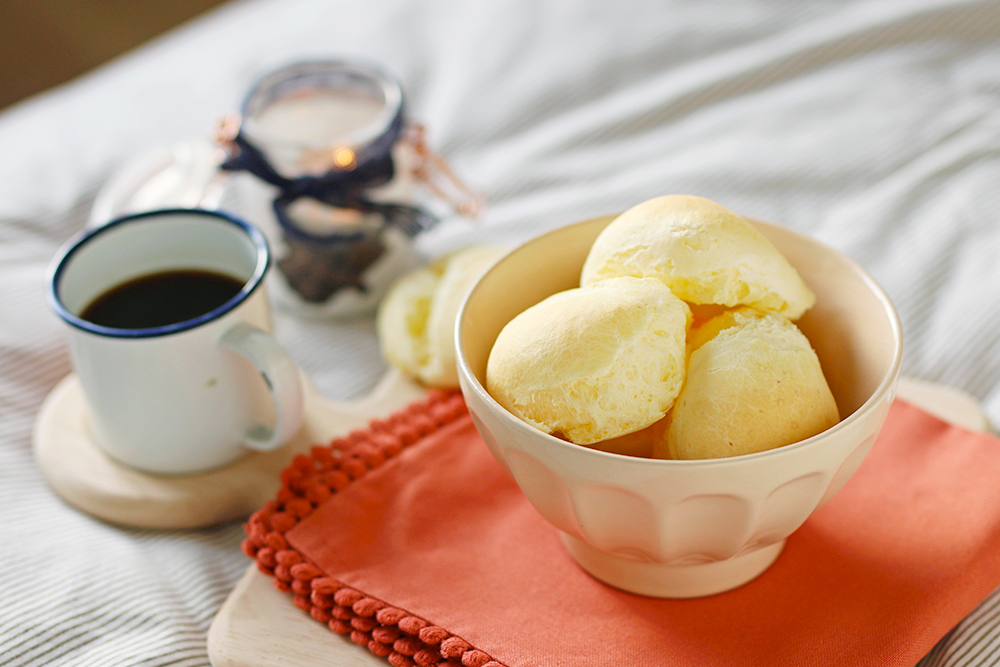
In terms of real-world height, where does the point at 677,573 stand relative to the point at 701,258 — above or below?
below

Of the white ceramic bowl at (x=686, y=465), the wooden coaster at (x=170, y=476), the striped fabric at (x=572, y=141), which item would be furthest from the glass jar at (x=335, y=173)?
the white ceramic bowl at (x=686, y=465)

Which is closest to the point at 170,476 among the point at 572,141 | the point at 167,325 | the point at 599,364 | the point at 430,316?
the point at 167,325

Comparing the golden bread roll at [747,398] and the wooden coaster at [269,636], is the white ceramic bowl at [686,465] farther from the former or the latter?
the wooden coaster at [269,636]

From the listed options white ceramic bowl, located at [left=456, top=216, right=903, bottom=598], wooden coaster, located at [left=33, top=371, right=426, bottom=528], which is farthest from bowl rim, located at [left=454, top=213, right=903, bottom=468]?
wooden coaster, located at [left=33, top=371, right=426, bottom=528]

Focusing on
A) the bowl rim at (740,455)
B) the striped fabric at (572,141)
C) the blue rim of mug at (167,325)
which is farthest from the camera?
the striped fabric at (572,141)

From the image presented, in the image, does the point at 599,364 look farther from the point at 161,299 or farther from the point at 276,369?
the point at 161,299

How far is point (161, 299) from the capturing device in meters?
0.69

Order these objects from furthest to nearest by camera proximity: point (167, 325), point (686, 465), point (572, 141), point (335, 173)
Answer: point (572, 141)
point (335, 173)
point (167, 325)
point (686, 465)

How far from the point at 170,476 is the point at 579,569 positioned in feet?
1.10

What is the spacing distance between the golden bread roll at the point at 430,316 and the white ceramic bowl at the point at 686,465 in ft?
0.45

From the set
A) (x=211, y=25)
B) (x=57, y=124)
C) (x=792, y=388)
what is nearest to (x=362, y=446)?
(x=792, y=388)

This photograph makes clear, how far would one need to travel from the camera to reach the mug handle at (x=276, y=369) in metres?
0.62

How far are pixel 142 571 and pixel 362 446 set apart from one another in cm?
18

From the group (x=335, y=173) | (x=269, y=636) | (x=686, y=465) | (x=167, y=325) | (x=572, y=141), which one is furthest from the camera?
(x=572, y=141)
